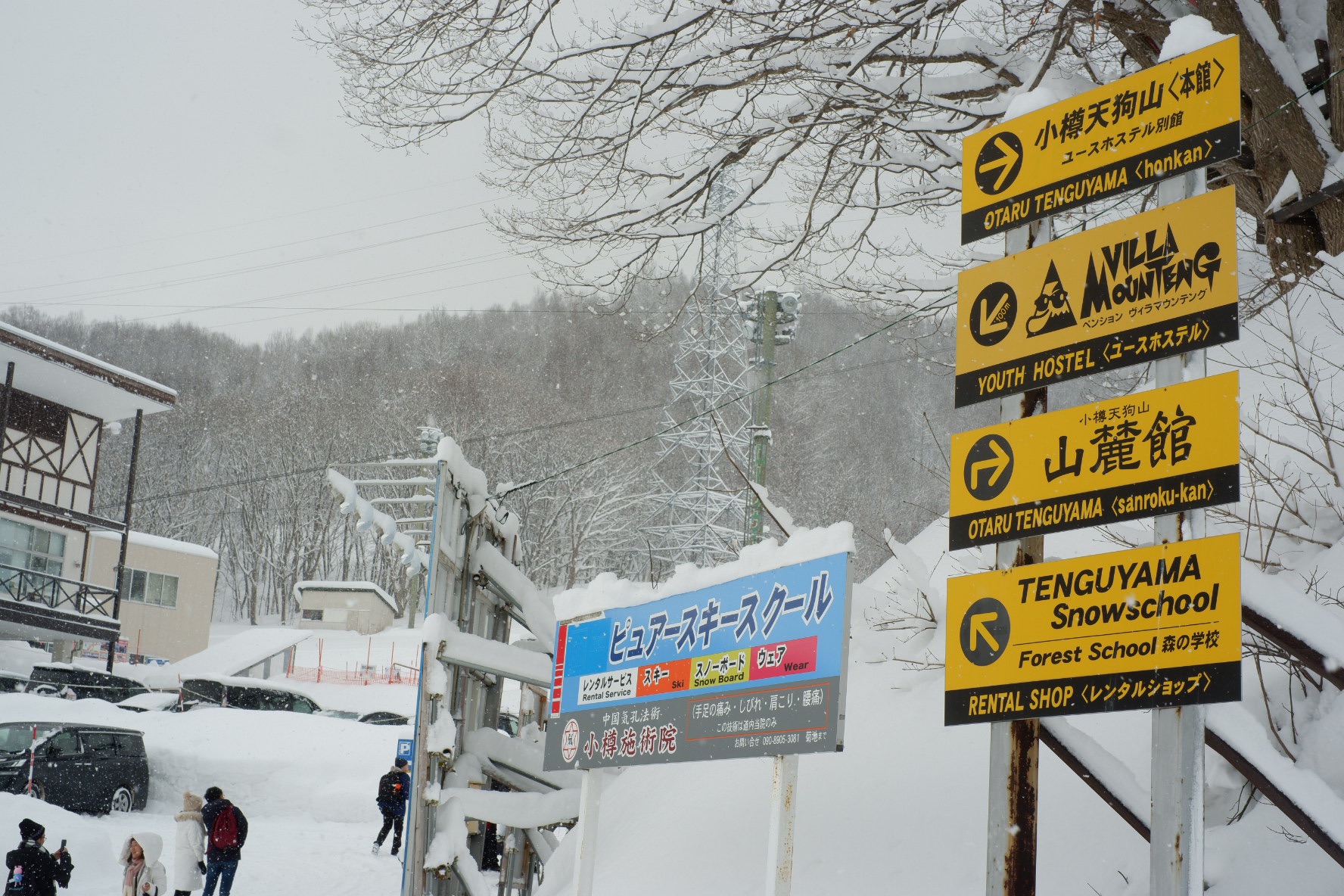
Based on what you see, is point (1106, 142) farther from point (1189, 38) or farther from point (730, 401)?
point (730, 401)

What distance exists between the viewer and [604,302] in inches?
456

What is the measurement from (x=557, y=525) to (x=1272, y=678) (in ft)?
156

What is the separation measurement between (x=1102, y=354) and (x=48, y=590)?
1135 inches

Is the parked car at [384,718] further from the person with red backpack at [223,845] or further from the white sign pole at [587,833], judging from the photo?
the white sign pole at [587,833]

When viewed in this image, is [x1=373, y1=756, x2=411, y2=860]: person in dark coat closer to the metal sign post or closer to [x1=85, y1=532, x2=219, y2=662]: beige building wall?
the metal sign post

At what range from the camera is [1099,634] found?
423 centimetres

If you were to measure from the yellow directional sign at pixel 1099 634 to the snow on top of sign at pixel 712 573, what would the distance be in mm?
656

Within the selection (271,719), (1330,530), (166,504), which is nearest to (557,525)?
(166,504)

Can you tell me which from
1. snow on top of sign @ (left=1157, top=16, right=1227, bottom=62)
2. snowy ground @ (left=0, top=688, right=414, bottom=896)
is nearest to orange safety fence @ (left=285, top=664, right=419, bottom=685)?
snowy ground @ (left=0, top=688, right=414, bottom=896)

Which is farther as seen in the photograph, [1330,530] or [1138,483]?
[1330,530]

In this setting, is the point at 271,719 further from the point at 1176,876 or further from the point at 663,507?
the point at 663,507

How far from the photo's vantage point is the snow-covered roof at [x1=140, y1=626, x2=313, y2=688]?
1278 inches

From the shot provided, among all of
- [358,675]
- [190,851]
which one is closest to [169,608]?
[358,675]

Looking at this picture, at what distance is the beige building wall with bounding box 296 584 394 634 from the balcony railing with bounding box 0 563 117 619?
22.2 m
